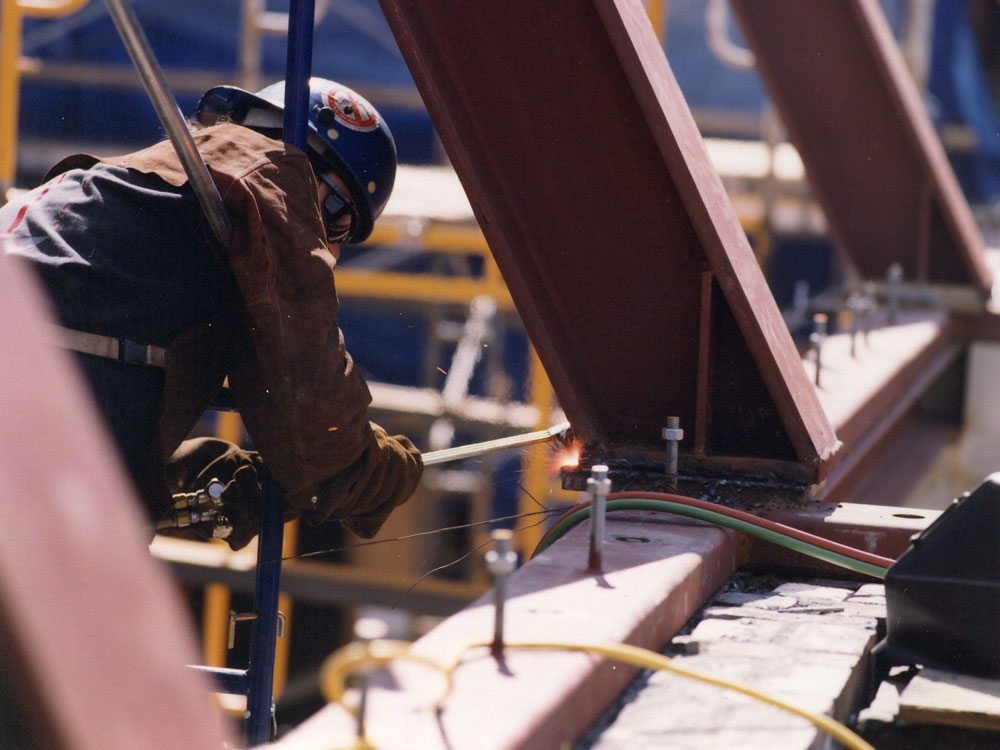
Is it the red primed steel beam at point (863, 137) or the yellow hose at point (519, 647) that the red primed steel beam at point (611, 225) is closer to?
the yellow hose at point (519, 647)

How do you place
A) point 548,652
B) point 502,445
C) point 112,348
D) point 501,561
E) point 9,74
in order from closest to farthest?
1. point 501,561
2. point 548,652
3. point 112,348
4. point 502,445
5. point 9,74

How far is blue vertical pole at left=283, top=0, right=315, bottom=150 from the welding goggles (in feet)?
1.21

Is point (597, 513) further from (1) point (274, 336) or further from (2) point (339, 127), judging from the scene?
(2) point (339, 127)

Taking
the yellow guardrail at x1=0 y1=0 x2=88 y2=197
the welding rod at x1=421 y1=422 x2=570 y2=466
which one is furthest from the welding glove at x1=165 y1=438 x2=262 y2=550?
the yellow guardrail at x1=0 y1=0 x2=88 y2=197

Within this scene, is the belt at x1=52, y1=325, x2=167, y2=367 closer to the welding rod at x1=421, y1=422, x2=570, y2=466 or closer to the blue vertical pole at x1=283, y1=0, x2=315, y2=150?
the blue vertical pole at x1=283, y1=0, x2=315, y2=150

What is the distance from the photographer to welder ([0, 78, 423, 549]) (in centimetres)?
226

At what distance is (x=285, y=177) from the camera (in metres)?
2.45

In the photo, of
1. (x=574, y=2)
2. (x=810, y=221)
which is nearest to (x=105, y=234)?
(x=574, y=2)

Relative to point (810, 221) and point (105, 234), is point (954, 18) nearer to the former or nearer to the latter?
point (810, 221)

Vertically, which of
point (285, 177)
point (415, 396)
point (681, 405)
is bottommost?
point (415, 396)

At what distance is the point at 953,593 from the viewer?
1.99 metres

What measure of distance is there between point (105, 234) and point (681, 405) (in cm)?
137

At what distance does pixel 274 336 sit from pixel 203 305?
0.20m

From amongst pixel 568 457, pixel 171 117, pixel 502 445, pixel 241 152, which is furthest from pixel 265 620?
pixel 171 117
